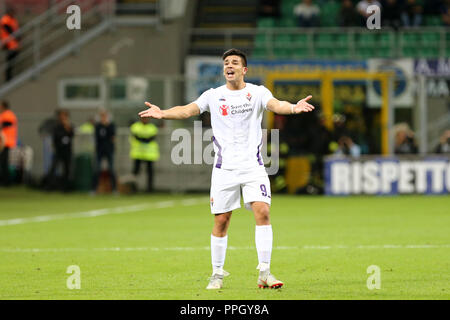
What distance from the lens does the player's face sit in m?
9.04

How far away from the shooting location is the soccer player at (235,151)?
9.11 m

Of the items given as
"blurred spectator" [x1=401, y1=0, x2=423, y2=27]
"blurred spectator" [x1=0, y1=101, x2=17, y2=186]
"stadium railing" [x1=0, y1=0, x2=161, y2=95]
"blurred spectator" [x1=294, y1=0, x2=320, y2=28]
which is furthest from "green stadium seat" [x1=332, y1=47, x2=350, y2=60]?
"blurred spectator" [x1=0, y1=101, x2=17, y2=186]

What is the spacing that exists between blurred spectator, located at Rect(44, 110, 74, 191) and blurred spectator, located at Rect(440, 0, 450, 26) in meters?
12.7

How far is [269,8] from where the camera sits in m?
33.1

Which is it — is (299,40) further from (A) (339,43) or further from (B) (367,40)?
(B) (367,40)

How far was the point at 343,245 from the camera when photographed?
Answer: 519 inches

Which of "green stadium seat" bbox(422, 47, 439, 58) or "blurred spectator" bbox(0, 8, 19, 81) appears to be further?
"green stadium seat" bbox(422, 47, 439, 58)

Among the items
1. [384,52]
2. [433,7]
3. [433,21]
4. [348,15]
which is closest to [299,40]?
[348,15]

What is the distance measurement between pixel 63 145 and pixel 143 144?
78.3 inches

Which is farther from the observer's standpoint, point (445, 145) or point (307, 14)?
point (307, 14)

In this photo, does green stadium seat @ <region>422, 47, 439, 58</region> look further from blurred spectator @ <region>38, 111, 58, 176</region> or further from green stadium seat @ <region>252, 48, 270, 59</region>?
blurred spectator @ <region>38, 111, 58, 176</region>

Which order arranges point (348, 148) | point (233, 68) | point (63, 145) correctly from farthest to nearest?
1. point (63, 145)
2. point (348, 148)
3. point (233, 68)

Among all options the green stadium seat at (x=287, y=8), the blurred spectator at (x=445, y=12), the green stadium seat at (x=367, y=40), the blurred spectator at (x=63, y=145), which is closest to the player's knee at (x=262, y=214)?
the blurred spectator at (x=63, y=145)
